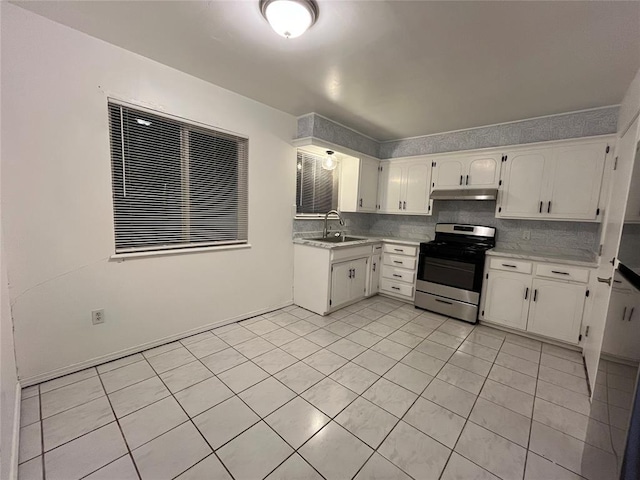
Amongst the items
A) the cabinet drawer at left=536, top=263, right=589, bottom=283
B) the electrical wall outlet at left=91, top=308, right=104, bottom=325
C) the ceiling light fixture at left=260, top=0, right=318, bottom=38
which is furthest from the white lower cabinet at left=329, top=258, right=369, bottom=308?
the ceiling light fixture at left=260, top=0, right=318, bottom=38

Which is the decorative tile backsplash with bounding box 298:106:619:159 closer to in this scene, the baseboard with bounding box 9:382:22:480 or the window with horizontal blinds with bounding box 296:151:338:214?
the window with horizontal blinds with bounding box 296:151:338:214

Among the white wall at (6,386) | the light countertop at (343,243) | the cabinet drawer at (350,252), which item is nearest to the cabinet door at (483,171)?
the light countertop at (343,243)

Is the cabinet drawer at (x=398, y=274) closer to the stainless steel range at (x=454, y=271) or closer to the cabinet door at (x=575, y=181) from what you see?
the stainless steel range at (x=454, y=271)

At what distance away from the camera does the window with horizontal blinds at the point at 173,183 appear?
2.12m

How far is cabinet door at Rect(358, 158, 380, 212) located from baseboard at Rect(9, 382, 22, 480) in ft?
12.3

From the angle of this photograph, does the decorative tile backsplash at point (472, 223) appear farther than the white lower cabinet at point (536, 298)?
Yes

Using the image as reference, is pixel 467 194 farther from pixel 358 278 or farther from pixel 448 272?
pixel 358 278

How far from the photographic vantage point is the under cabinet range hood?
3.18 metres

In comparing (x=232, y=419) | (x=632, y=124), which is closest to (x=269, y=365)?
(x=232, y=419)

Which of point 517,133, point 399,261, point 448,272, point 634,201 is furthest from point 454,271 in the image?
point 634,201

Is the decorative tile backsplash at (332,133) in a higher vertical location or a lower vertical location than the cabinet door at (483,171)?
higher

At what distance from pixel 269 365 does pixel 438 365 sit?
146 cm

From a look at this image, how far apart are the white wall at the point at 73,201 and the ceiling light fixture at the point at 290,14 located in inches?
35.1

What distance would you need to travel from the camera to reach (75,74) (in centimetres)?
186
